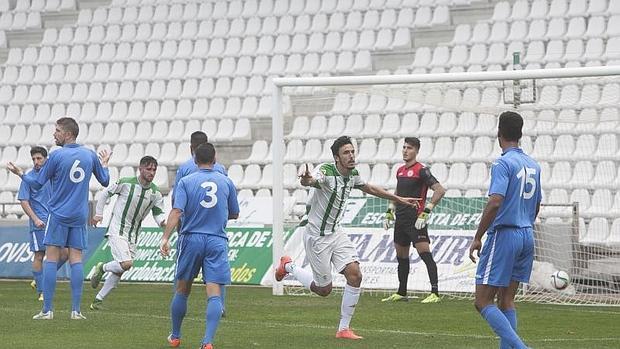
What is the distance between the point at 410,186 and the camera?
17.0 m

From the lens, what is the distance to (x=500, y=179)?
9734mm

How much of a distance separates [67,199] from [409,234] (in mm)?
5378

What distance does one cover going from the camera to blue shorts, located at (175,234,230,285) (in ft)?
35.2

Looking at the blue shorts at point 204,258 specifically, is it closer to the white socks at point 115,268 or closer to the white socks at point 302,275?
the white socks at point 302,275

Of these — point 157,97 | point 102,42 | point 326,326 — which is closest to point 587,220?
point 326,326

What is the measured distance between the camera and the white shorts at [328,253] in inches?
492

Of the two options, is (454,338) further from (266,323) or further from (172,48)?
(172,48)

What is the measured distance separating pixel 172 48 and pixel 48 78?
344 cm

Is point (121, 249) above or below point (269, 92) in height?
below

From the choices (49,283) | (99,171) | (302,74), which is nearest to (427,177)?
(99,171)

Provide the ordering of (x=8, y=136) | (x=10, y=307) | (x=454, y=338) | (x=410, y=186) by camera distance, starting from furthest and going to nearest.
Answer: (x=8, y=136)
(x=410, y=186)
(x=10, y=307)
(x=454, y=338)

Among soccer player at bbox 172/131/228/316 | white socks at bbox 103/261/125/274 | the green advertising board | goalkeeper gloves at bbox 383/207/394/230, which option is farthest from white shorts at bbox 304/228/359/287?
the green advertising board

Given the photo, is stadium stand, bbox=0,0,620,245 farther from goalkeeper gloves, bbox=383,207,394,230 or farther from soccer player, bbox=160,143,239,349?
soccer player, bbox=160,143,239,349

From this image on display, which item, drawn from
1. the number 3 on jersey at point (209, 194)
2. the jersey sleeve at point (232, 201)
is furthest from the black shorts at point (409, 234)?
the number 3 on jersey at point (209, 194)
